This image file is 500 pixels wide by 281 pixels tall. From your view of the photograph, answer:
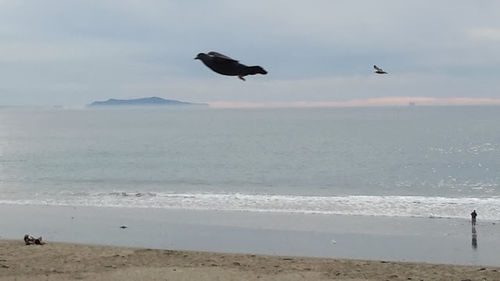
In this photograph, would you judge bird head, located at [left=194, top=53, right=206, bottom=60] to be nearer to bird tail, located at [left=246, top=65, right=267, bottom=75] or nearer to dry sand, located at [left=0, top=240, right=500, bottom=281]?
bird tail, located at [left=246, top=65, right=267, bottom=75]

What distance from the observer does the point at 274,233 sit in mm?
21656

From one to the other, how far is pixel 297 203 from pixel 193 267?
631 inches

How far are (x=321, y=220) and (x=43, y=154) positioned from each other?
180 feet

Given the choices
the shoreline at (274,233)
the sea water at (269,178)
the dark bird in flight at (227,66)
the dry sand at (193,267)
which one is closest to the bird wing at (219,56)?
the dark bird in flight at (227,66)

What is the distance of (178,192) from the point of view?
37656 mm

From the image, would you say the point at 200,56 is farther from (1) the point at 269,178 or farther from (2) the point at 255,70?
(1) the point at 269,178

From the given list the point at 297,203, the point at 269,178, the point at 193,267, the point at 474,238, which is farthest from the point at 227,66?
the point at 269,178

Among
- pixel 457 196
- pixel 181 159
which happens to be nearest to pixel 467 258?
pixel 457 196

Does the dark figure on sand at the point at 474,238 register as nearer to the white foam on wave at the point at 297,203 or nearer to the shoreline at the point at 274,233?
the shoreline at the point at 274,233

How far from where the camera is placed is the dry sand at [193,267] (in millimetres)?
14480

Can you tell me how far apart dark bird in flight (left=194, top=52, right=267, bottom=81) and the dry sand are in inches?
501

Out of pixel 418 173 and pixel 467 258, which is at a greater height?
pixel 418 173

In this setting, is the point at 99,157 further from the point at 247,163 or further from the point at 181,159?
the point at 247,163

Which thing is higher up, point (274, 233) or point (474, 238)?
point (474, 238)
